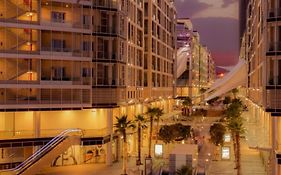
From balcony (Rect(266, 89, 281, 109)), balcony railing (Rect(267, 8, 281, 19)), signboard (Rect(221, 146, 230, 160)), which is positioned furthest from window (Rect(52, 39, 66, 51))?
balcony (Rect(266, 89, 281, 109))

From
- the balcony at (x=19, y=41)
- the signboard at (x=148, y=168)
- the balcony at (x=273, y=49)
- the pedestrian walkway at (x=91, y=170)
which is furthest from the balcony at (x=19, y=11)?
the balcony at (x=273, y=49)

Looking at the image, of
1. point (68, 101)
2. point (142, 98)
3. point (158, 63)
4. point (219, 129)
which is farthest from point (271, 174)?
point (158, 63)

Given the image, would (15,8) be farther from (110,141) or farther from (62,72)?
(110,141)

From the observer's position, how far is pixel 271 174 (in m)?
45.3

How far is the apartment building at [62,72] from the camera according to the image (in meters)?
50.7

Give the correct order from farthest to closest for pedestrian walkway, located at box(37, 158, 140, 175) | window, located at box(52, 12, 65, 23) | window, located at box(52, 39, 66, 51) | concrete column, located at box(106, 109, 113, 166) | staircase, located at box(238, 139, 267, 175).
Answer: concrete column, located at box(106, 109, 113, 166) → window, located at box(52, 12, 65, 23) → window, located at box(52, 39, 66, 51) → staircase, located at box(238, 139, 267, 175) → pedestrian walkway, located at box(37, 158, 140, 175)

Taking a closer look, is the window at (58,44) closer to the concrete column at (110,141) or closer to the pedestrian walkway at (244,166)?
the concrete column at (110,141)

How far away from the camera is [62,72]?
177 feet

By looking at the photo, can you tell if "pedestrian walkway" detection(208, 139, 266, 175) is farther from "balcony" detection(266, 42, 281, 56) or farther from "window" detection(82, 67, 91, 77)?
"window" detection(82, 67, 91, 77)

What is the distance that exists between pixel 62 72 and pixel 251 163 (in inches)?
1026

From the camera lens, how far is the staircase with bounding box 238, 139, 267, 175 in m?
50.8

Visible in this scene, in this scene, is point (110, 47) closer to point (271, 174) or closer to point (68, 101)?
point (68, 101)

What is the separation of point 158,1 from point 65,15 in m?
48.7

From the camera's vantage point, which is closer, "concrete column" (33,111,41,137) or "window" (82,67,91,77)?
"concrete column" (33,111,41,137)
